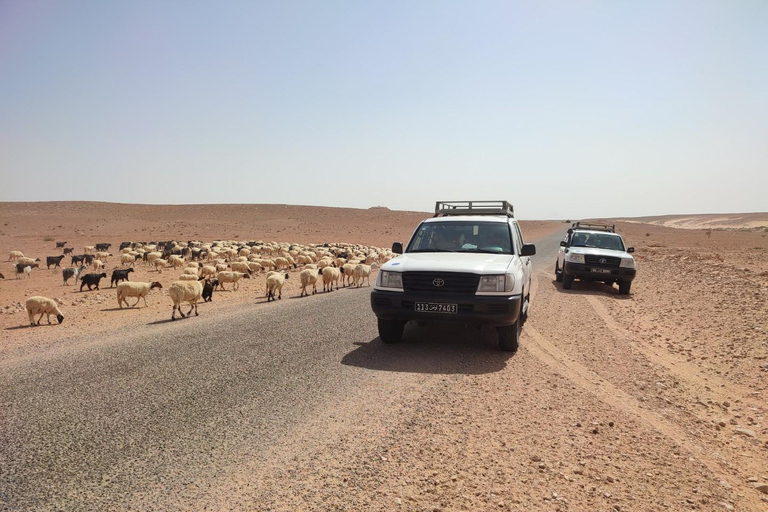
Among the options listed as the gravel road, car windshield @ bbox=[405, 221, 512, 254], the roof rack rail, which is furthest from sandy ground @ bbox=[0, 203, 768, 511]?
the roof rack rail

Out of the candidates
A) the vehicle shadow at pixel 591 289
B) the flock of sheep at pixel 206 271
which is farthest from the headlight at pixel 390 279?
the vehicle shadow at pixel 591 289

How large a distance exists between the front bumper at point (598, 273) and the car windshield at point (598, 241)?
1.82 meters

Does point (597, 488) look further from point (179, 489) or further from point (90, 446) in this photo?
point (90, 446)

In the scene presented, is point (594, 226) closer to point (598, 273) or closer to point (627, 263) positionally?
point (627, 263)

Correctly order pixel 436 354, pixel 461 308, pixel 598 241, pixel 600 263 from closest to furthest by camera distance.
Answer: pixel 461 308
pixel 436 354
pixel 600 263
pixel 598 241

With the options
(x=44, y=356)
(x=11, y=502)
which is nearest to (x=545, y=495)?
(x=11, y=502)

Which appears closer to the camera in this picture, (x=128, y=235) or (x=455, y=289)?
(x=455, y=289)

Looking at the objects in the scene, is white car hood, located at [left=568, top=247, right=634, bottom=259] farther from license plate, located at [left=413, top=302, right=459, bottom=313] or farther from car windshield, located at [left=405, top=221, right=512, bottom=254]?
license plate, located at [left=413, top=302, right=459, bottom=313]

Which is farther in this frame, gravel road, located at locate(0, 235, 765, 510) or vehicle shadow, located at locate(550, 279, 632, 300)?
vehicle shadow, located at locate(550, 279, 632, 300)

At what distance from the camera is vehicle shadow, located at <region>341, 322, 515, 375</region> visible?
698cm

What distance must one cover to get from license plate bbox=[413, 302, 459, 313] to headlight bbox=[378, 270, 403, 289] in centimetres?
48

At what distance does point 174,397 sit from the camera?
5.84 metres

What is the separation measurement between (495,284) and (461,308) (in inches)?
26.1

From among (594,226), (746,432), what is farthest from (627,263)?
(746,432)
